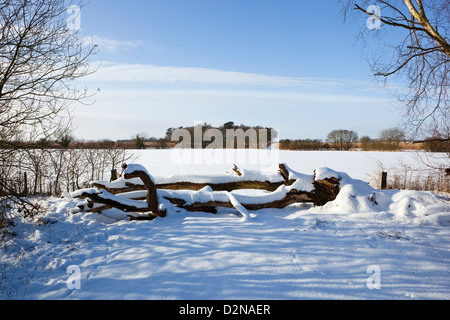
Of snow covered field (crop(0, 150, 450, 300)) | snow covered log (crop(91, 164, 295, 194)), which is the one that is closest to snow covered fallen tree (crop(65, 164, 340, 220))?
snow covered log (crop(91, 164, 295, 194))

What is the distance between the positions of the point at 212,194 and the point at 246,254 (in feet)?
9.26

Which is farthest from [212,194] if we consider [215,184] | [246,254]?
[246,254]

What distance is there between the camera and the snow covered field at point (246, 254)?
10.8ft

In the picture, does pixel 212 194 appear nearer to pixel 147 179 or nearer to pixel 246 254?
pixel 147 179

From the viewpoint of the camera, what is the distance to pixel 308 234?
16.4 ft

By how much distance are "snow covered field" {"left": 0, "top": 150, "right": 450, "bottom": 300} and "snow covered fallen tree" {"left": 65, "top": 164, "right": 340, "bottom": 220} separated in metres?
0.38

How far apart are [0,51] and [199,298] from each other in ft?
18.4

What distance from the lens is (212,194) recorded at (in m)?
6.89

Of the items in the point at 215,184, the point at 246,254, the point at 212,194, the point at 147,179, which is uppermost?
the point at 147,179

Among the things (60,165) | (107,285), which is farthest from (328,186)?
(60,165)

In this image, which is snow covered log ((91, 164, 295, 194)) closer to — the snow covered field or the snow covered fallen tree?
the snow covered fallen tree

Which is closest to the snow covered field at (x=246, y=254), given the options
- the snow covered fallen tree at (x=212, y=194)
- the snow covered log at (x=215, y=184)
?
the snow covered fallen tree at (x=212, y=194)

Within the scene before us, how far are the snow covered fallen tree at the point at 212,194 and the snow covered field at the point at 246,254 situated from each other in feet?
1.24

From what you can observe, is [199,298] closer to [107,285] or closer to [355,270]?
[107,285]
